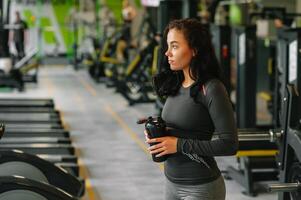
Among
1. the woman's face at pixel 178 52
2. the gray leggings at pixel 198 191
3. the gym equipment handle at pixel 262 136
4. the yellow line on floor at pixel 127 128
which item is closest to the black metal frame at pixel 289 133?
the gym equipment handle at pixel 262 136

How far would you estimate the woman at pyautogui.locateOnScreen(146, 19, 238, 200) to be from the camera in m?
2.38

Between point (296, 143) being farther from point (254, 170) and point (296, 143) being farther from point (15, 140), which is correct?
point (15, 140)

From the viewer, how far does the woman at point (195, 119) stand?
7.82 feet

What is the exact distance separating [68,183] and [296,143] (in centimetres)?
192

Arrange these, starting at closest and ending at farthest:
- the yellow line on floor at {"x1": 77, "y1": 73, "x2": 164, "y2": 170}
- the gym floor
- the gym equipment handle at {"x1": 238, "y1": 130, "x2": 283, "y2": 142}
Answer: the gym equipment handle at {"x1": 238, "y1": 130, "x2": 283, "y2": 142}
the gym floor
the yellow line on floor at {"x1": 77, "y1": 73, "x2": 164, "y2": 170}

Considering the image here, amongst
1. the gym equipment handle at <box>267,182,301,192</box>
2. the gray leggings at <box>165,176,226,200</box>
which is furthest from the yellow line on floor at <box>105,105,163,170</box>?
Answer: the gray leggings at <box>165,176,226,200</box>

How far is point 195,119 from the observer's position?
243 centimetres

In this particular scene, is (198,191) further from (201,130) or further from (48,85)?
(48,85)

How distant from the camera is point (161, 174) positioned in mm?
6086

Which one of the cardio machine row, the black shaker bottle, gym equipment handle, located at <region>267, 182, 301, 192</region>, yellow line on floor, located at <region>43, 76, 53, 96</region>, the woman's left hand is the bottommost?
yellow line on floor, located at <region>43, 76, 53, 96</region>

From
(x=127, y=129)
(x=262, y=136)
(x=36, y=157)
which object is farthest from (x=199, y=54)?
(x=127, y=129)

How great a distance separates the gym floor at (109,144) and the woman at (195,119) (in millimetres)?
2775

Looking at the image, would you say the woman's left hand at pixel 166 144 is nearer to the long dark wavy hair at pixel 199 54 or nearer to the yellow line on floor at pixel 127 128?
the long dark wavy hair at pixel 199 54

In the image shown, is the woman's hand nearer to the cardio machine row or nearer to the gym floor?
the cardio machine row
